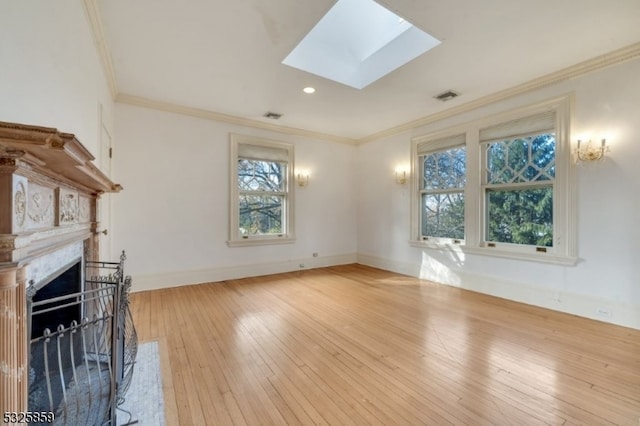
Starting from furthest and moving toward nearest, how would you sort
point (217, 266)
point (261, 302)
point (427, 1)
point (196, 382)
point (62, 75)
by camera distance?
point (217, 266) → point (261, 302) → point (427, 1) → point (196, 382) → point (62, 75)

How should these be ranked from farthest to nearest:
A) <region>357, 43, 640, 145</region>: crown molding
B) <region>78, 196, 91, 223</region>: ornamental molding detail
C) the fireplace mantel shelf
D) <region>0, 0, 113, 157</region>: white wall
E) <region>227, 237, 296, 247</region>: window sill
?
1. <region>227, 237, 296, 247</region>: window sill
2. <region>357, 43, 640, 145</region>: crown molding
3. <region>78, 196, 91, 223</region>: ornamental molding detail
4. <region>0, 0, 113, 157</region>: white wall
5. the fireplace mantel shelf

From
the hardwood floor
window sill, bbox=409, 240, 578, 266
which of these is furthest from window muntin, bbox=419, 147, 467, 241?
the hardwood floor

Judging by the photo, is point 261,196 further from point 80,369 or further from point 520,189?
point 520,189

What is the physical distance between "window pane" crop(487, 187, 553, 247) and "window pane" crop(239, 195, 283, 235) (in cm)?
353

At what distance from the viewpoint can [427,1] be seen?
7.02ft

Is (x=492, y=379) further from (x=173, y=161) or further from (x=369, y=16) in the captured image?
(x=173, y=161)

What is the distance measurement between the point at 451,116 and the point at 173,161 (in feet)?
14.4

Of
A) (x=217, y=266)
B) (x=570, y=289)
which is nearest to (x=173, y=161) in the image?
(x=217, y=266)

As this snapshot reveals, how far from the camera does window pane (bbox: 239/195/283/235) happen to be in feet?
16.3

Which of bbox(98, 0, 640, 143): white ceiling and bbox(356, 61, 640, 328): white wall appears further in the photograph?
bbox(356, 61, 640, 328): white wall

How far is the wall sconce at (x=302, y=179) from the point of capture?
5.49 m

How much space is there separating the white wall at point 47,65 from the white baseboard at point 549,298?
15.6 feet

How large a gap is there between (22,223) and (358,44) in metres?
3.52

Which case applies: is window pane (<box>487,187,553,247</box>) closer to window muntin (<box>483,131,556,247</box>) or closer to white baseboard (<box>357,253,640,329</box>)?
window muntin (<box>483,131,556,247</box>)
